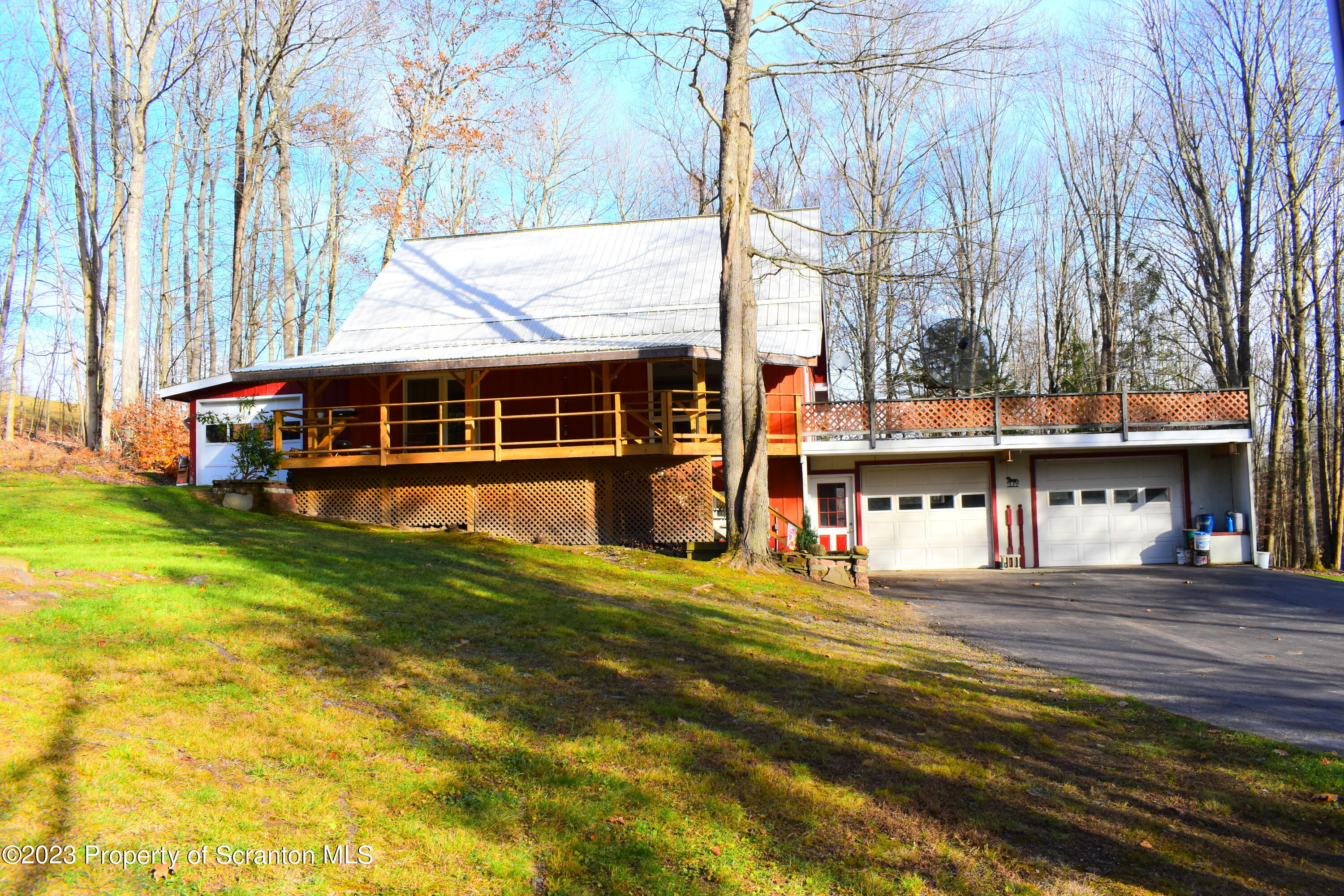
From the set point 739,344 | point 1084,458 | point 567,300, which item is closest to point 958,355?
point 1084,458

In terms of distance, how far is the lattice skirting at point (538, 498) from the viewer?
15789 mm

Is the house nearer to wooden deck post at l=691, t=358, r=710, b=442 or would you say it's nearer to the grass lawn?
wooden deck post at l=691, t=358, r=710, b=442

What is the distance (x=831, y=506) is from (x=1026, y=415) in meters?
4.88

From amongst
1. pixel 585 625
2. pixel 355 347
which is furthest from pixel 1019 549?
pixel 355 347

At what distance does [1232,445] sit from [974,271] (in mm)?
11650

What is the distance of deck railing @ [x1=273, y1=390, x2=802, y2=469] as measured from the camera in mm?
15664

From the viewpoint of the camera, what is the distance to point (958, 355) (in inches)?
982

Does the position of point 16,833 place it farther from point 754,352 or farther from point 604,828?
point 754,352

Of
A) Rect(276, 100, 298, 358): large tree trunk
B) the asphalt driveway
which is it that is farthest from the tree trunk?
the asphalt driveway

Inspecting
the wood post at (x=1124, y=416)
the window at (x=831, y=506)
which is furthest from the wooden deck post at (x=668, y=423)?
the wood post at (x=1124, y=416)

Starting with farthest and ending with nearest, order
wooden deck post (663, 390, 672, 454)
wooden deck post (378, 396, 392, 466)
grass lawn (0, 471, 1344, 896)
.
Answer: wooden deck post (378, 396, 392, 466) → wooden deck post (663, 390, 672, 454) → grass lawn (0, 471, 1344, 896)

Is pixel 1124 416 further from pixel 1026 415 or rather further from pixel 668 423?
pixel 668 423

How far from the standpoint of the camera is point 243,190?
87.3 ft

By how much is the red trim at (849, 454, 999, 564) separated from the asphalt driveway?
1.50 metres
